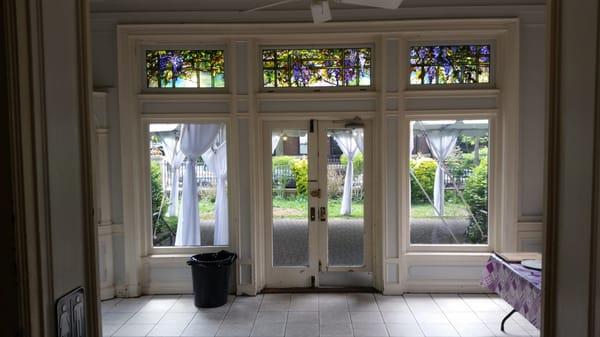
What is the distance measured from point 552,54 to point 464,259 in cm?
475

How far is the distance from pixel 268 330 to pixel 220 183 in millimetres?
1999

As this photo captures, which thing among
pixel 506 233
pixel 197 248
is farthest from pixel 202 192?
pixel 506 233

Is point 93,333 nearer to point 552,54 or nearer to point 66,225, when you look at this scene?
point 66,225

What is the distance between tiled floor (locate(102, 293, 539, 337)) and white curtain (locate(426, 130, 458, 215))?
4.05ft

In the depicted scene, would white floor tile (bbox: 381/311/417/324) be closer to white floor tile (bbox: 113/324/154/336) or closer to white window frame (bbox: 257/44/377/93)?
white floor tile (bbox: 113/324/154/336)

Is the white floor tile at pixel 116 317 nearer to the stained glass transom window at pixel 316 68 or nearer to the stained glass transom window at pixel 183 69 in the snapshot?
the stained glass transom window at pixel 183 69

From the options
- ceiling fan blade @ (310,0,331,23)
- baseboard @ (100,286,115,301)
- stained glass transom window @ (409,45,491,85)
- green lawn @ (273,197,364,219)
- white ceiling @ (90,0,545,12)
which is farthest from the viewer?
green lawn @ (273,197,364,219)

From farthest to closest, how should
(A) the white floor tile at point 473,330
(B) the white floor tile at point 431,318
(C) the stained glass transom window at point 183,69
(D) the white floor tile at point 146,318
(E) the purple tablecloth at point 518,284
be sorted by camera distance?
1. (C) the stained glass transom window at point 183,69
2. (D) the white floor tile at point 146,318
3. (B) the white floor tile at point 431,318
4. (A) the white floor tile at point 473,330
5. (E) the purple tablecloth at point 518,284

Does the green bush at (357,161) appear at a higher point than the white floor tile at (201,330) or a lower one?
higher

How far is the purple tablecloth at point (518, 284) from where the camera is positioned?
10.3 feet

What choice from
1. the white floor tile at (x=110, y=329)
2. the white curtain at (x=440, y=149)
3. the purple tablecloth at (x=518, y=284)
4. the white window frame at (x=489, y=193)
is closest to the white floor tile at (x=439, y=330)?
the purple tablecloth at (x=518, y=284)

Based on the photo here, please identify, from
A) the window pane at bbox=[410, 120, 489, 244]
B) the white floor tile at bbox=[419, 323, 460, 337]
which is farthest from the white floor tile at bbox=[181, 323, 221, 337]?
the window pane at bbox=[410, 120, 489, 244]

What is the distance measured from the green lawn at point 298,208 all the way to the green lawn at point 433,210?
2.16ft

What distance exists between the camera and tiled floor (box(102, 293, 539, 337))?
4.18 metres
